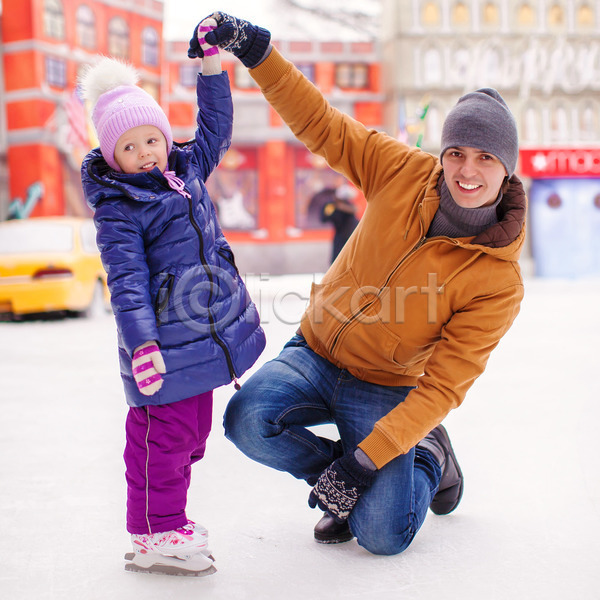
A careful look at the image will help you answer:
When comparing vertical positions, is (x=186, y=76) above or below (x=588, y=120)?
above

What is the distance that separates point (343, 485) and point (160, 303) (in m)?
0.56

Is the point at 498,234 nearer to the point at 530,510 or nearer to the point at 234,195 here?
the point at 530,510

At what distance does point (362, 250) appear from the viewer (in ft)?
5.49

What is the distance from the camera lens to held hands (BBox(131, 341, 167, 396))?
1.30 meters

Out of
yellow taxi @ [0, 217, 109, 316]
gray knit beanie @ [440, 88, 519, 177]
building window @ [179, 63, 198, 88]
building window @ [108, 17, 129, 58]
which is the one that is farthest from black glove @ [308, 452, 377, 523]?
building window @ [179, 63, 198, 88]

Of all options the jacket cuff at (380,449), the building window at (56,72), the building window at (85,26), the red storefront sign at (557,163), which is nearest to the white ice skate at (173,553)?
the jacket cuff at (380,449)

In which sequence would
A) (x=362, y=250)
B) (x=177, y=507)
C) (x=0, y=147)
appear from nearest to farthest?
(x=177, y=507), (x=362, y=250), (x=0, y=147)

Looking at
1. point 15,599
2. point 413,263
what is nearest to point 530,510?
point 413,263

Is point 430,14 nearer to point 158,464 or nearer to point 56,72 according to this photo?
point 56,72

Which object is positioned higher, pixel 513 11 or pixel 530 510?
pixel 513 11

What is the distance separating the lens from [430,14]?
34.7 ft

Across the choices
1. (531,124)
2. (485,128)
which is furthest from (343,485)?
(531,124)

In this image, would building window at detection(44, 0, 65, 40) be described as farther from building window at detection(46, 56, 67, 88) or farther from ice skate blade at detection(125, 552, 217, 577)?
ice skate blade at detection(125, 552, 217, 577)

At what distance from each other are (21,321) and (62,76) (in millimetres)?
4330
